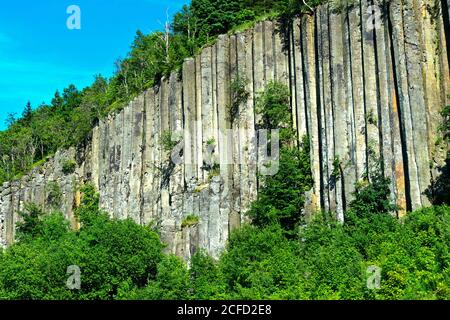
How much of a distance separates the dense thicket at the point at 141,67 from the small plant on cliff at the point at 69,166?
6.56 ft

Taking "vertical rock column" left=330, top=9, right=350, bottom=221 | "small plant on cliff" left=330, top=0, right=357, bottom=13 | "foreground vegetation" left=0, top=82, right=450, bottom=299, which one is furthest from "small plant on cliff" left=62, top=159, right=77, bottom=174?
"small plant on cliff" left=330, top=0, right=357, bottom=13

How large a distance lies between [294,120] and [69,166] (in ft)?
76.2

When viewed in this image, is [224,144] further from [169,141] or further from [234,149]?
[169,141]

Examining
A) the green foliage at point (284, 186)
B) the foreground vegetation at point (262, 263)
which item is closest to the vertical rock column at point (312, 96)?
the green foliage at point (284, 186)

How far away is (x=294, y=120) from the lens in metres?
43.7

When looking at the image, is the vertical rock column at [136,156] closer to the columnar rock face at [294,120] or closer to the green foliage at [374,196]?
the columnar rock face at [294,120]

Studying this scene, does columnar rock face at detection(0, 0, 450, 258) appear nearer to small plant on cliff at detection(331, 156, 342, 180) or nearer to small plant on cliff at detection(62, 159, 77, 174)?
small plant on cliff at detection(331, 156, 342, 180)

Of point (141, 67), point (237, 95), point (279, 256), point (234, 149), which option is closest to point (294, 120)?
point (234, 149)

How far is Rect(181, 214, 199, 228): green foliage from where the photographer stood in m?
43.5

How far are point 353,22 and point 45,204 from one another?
3086cm

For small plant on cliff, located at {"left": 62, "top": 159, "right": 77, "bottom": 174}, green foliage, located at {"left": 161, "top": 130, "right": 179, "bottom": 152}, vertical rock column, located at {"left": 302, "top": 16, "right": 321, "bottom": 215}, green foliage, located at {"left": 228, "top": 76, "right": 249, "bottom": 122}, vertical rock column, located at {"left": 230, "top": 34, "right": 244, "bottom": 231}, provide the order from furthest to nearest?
small plant on cliff, located at {"left": 62, "top": 159, "right": 77, "bottom": 174} < green foliage, located at {"left": 161, "top": 130, "right": 179, "bottom": 152} < green foliage, located at {"left": 228, "top": 76, "right": 249, "bottom": 122} < vertical rock column, located at {"left": 230, "top": 34, "right": 244, "bottom": 231} < vertical rock column, located at {"left": 302, "top": 16, "right": 321, "bottom": 215}

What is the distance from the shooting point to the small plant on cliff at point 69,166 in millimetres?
59344

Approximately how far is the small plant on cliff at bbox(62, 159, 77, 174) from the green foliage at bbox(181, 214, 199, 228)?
724 inches
